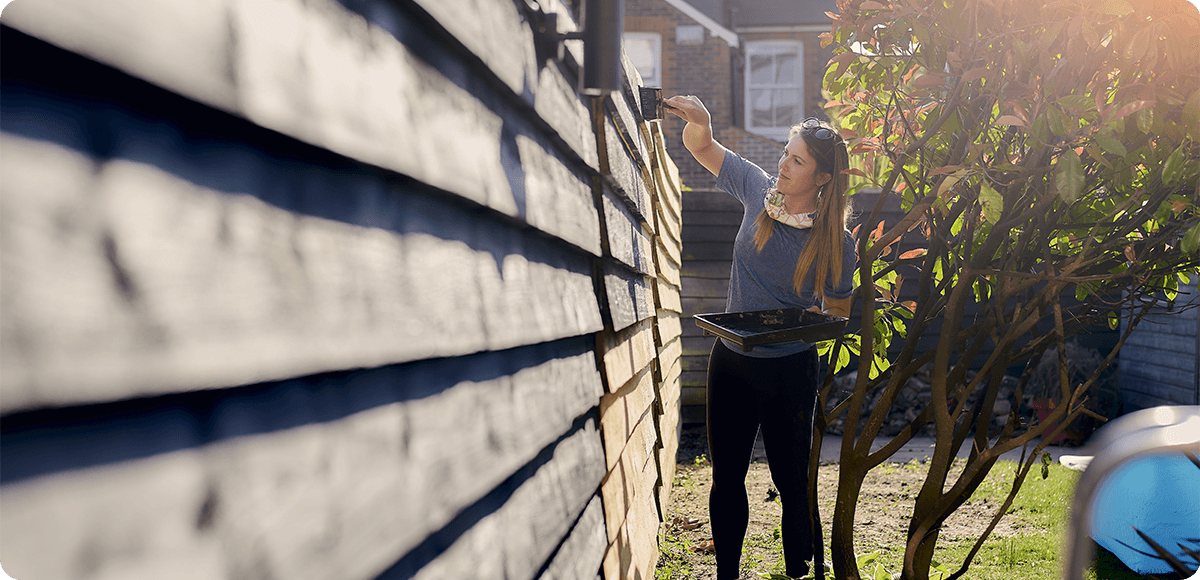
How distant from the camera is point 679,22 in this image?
13.7 m

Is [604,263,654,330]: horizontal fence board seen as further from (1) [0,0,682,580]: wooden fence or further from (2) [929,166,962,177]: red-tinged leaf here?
(2) [929,166,962,177]: red-tinged leaf

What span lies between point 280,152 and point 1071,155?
1.93 meters

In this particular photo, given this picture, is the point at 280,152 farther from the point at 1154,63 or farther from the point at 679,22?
the point at 679,22

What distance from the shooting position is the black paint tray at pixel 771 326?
2299 mm

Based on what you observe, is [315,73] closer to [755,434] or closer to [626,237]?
[626,237]

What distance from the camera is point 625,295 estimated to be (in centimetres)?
221

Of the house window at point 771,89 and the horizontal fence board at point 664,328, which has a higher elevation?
the house window at point 771,89

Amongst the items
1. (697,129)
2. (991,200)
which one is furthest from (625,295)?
(991,200)

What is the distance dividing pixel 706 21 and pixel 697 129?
11.6 meters

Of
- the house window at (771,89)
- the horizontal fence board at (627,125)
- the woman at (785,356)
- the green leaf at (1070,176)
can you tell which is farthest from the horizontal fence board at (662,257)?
the house window at (771,89)

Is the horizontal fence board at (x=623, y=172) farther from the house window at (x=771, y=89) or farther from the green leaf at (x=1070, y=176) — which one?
the house window at (x=771, y=89)

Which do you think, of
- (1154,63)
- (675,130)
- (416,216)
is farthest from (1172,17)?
(675,130)

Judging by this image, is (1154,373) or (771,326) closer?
(771,326)

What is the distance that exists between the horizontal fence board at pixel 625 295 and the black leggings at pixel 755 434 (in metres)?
0.38
